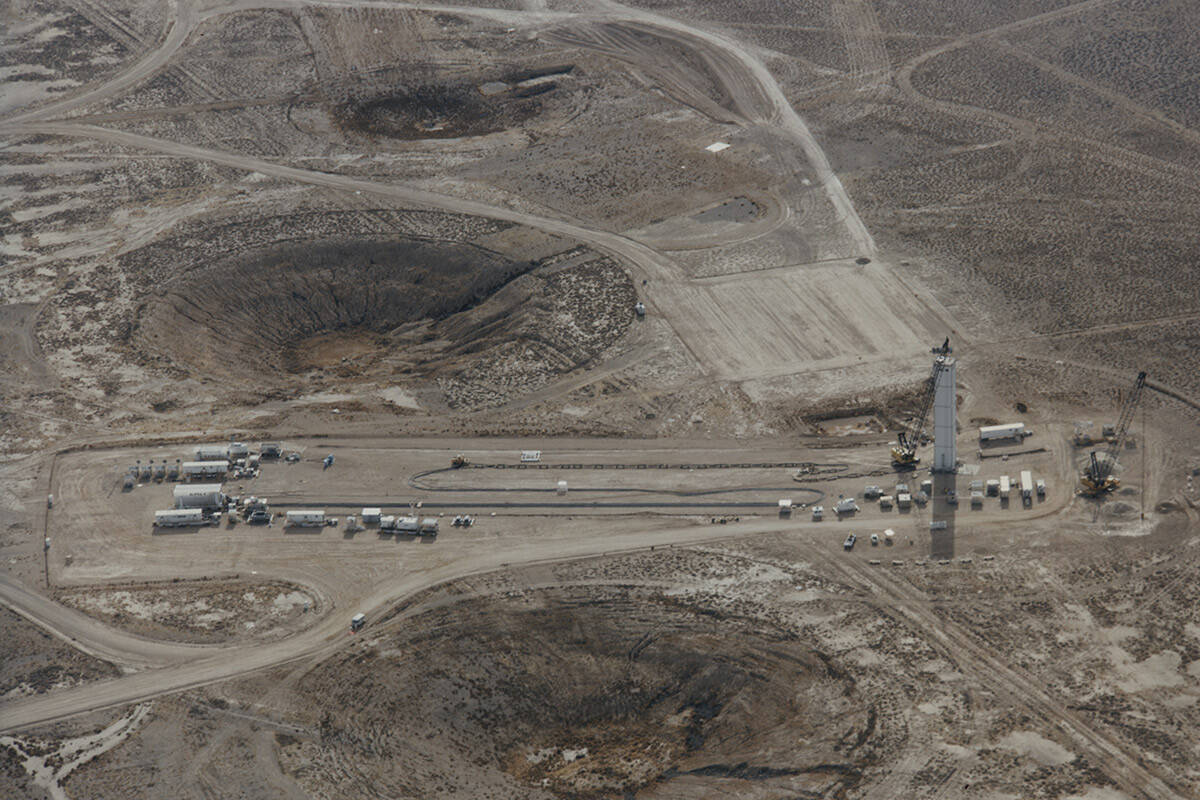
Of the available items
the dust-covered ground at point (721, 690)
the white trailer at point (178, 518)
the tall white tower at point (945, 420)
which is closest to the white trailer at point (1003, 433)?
the tall white tower at point (945, 420)

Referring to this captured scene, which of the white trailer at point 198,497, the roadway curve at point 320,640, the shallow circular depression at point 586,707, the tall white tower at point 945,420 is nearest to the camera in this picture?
the shallow circular depression at point 586,707

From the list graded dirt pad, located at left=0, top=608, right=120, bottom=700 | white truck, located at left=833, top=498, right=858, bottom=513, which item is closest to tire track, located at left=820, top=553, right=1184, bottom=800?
white truck, located at left=833, top=498, right=858, bottom=513

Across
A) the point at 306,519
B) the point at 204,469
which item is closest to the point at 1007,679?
the point at 306,519

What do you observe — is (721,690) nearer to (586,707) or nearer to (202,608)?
(586,707)

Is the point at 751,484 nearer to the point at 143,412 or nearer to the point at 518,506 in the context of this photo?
the point at 518,506

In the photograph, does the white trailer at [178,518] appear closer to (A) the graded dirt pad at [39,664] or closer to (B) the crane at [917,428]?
(A) the graded dirt pad at [39,664]

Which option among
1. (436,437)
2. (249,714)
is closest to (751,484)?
(436,437)
